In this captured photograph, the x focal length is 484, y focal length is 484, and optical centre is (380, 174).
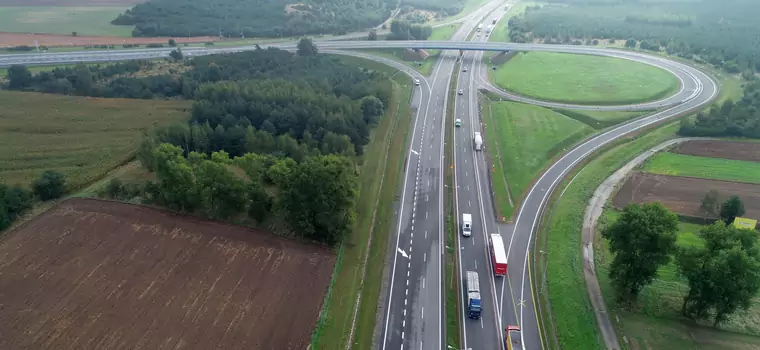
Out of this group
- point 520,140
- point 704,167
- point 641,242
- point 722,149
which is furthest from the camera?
point 520,140

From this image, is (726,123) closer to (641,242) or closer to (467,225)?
(641,242)

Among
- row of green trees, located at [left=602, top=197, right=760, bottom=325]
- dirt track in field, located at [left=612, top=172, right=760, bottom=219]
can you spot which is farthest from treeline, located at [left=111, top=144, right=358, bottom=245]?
dirt track in field, located at [left=612, top=172, right=760, bottom=219]

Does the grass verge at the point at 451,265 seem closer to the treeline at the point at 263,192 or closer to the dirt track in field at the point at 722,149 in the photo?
the treeline at the point at 263,192

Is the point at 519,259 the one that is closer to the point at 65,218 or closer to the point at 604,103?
the point at 65,218

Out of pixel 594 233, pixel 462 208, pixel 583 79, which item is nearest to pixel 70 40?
pixel 462 208

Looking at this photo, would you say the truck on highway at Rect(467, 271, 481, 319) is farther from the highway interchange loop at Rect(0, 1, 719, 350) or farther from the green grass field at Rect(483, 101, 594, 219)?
the green grass field at Rect(483, 101, 594, 219)

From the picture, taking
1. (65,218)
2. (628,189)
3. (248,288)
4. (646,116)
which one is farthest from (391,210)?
(646,116)
